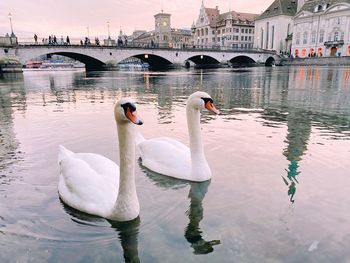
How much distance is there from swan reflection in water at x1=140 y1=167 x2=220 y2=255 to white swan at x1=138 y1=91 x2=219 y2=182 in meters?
0.10

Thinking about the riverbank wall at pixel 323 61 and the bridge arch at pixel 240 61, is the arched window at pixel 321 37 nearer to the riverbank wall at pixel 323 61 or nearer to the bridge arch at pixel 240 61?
the riverbank wall at pixel 323 61

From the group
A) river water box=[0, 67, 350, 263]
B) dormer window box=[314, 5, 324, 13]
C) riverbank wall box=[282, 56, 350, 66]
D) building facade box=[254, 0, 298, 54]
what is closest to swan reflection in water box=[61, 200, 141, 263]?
river water box=[0, 67, 350, 263]

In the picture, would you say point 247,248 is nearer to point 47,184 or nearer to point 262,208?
point 262,208

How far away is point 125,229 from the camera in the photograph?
150 inches

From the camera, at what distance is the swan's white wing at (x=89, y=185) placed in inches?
159

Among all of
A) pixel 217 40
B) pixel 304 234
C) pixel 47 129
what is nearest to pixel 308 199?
pixel 304 234

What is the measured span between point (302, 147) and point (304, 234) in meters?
3.84

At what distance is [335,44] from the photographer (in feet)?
258

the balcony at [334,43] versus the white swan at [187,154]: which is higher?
the balcony at [334,43]

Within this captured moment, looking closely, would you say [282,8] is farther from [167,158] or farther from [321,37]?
[167,158]

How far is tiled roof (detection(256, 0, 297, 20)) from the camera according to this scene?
99637 mm

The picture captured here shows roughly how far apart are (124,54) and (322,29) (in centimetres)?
5663

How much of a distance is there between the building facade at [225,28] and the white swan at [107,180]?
112590mm

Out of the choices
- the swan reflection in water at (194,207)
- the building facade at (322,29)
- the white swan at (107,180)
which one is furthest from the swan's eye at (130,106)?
the building facade at (322,29)
